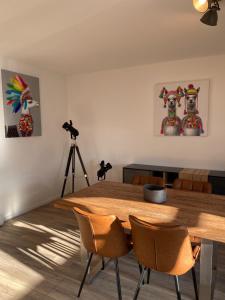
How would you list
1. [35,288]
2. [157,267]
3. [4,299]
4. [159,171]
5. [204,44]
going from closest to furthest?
[157,267]
[4,299]
[35,288]
[204,44]
[159,171]

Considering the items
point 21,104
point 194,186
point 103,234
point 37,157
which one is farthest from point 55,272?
point 21,104

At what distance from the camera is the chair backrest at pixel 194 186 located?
2477mm

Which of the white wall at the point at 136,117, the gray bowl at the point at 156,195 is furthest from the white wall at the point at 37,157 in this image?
the gray bowl at the point at 156,195

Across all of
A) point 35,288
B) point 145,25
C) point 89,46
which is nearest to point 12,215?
point 35,288

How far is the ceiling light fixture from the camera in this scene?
1694 millimetres

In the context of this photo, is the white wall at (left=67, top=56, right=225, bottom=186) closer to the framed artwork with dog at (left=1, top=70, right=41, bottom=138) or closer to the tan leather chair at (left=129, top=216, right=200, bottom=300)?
the framed artwork with dog at (left=1, top=70, right=41, bottom=138)

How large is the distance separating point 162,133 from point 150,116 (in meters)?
0.36

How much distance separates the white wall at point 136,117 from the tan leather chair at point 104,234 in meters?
2.38

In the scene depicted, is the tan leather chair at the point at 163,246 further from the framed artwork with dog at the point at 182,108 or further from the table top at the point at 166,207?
the framed artwork with dog at the point at 182,108

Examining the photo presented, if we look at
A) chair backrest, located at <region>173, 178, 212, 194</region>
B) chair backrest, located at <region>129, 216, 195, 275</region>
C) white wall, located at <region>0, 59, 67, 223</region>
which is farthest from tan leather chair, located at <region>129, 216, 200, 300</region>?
white wall, located at <region>0, 59, 67, 223</region>

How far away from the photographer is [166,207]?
1926 millimetres

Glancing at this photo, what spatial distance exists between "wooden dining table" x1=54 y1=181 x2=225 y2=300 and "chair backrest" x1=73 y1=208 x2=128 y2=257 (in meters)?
0.12

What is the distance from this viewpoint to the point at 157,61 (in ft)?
12.3

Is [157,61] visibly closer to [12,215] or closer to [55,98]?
[55,98]
